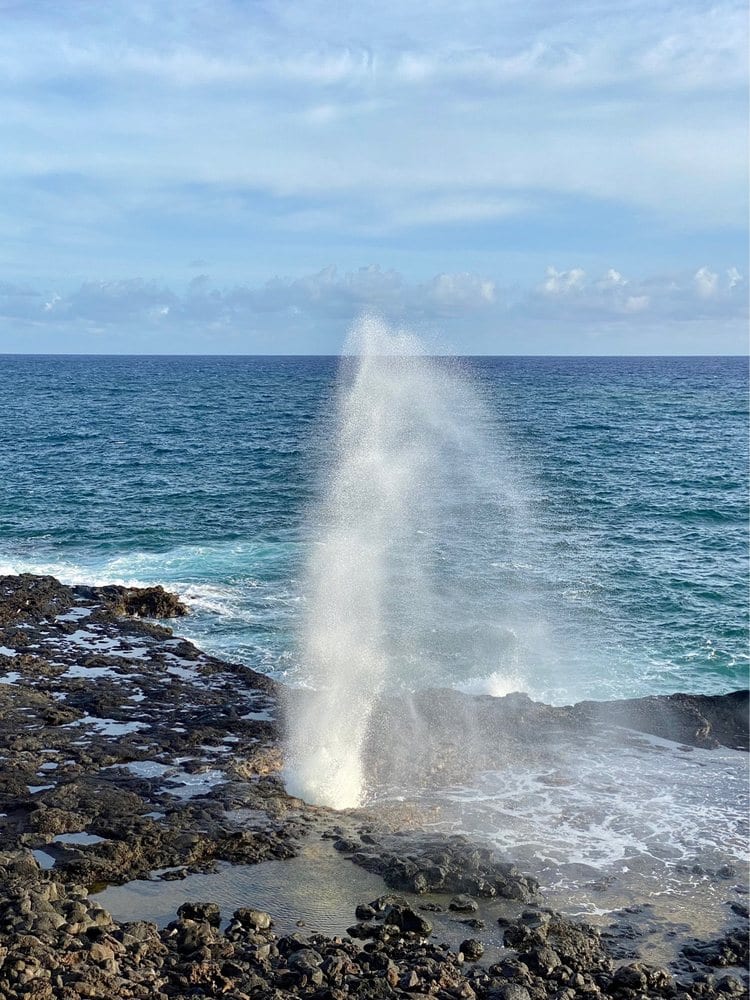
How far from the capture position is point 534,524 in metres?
54.5

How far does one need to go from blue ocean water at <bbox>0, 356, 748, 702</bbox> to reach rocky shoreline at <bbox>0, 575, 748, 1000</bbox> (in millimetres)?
4212

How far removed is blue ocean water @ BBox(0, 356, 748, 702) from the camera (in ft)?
116

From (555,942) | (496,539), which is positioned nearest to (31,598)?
(496,539)

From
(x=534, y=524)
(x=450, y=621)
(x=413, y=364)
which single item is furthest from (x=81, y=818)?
(x=534, y=524)

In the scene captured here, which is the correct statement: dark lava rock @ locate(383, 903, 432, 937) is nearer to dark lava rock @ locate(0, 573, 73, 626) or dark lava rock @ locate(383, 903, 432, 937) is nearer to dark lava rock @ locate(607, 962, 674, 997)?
dark lava rock @ locate(607, 962, 674, 997)

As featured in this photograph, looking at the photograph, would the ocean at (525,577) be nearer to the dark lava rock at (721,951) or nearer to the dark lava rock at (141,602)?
the dark lava rock at (721,951)

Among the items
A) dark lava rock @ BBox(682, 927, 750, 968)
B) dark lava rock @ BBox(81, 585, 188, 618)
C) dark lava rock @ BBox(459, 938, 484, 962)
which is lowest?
dark lava rock @ BBox(682, 927, 750, 968)

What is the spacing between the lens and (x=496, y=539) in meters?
51.2

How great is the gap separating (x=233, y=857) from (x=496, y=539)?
33211mm

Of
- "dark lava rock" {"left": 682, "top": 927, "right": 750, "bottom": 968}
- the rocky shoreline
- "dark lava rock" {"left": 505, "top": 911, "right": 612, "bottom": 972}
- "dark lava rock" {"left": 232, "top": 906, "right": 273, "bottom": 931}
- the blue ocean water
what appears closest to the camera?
the rocky shoreline

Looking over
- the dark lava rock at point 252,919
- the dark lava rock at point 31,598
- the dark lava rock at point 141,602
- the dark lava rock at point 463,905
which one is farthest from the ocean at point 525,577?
the dark lava rock at point 252,919

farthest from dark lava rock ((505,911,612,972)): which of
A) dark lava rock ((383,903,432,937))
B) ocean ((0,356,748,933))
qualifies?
dark lava rock ((383,903,432,937))

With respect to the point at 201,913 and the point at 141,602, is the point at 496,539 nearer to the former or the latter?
the point at 141,602

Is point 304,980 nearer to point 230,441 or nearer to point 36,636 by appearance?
point 36,636
